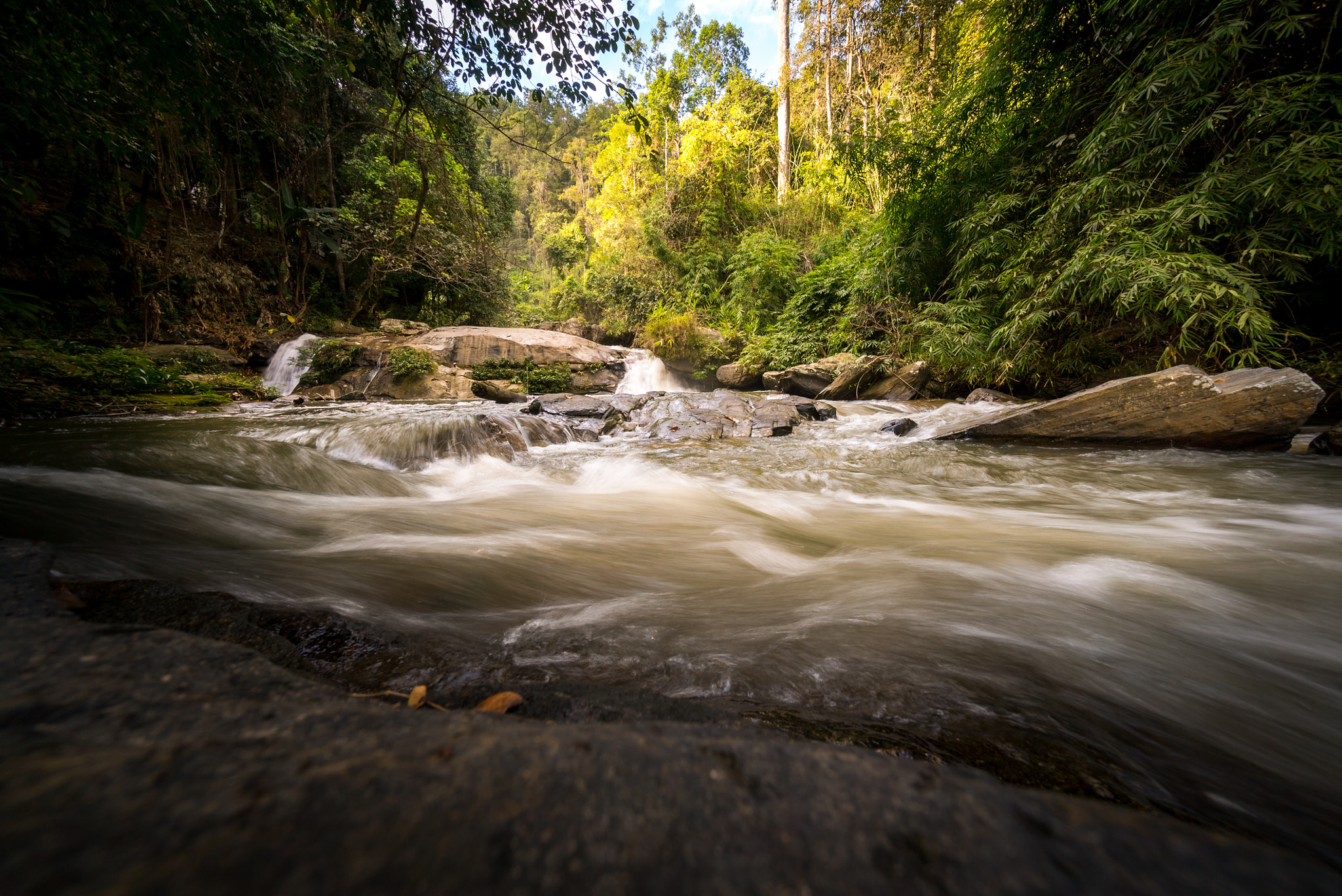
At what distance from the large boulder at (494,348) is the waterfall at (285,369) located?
6.48ft

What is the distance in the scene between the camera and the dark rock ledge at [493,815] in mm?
346

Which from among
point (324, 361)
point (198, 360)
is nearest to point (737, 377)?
point (324, 361)

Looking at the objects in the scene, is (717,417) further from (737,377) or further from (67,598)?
(67,598)

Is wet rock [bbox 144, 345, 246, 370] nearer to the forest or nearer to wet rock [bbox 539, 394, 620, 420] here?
the forest

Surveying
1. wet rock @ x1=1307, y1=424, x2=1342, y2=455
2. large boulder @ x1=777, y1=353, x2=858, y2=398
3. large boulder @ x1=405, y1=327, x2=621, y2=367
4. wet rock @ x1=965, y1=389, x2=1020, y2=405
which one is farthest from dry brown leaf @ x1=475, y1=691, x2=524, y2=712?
large boulder @ x1=405, y1=327, x2=621, y2=367

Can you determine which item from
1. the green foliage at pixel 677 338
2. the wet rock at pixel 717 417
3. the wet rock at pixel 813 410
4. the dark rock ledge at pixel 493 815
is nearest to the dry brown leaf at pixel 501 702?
the dark rock ledge at pixel 493 815

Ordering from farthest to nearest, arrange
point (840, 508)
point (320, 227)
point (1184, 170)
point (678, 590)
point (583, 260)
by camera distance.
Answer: point (583, 260) → point (320, 227) → point (1184, 170) → point (840, 508) → point (678, 590)

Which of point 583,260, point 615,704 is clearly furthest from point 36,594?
point 583,260

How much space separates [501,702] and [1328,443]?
6661mm

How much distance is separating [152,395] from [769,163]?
53.2 ft

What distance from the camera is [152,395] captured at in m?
5.26

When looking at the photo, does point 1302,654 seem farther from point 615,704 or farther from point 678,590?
point 615,704

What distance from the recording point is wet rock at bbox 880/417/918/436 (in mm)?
5859

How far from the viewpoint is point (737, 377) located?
1115 centimetres
